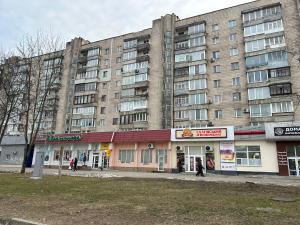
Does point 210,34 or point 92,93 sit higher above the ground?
point 210,34

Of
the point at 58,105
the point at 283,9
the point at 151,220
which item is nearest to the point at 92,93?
the point at 58,105

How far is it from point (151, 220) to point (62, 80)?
180 ft

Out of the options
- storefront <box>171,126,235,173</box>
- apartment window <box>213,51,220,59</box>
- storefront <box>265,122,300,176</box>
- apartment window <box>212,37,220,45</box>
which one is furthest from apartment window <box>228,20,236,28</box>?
storefront <box>265,122,300,176</box>

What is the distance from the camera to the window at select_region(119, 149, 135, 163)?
125 ft

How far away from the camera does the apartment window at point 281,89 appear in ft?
116

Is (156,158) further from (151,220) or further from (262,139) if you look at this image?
(151,220)

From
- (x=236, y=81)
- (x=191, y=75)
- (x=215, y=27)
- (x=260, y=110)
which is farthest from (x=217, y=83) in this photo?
(x=215, y=27)

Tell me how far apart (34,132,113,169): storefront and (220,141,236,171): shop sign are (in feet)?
54.7

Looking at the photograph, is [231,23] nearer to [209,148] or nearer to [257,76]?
[257,76]

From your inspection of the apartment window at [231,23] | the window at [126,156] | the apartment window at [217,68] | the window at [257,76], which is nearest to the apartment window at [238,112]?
the window at [257,76]

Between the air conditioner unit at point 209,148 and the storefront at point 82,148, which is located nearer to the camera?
the air conditioner unit at point 209,148

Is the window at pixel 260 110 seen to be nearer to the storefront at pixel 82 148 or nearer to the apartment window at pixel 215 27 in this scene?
the apartment window at pixel 215 27

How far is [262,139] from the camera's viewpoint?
29656 millimetres

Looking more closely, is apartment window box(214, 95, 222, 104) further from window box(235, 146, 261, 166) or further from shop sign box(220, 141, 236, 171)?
window box(235, 146, 261, 166)
